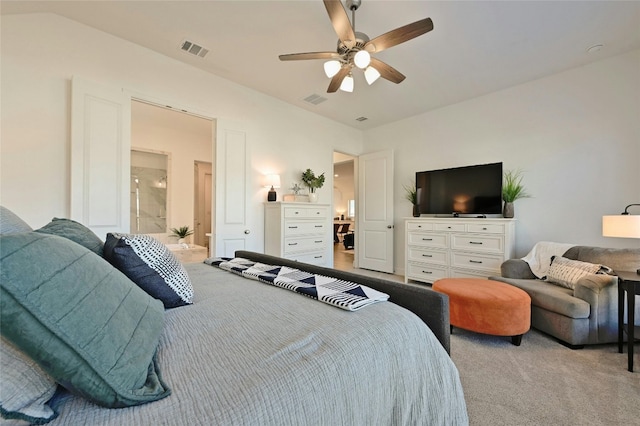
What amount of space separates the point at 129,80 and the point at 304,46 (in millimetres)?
1926

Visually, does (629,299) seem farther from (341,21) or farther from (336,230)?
(336,230)

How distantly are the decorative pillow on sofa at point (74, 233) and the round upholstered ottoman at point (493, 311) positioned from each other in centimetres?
245

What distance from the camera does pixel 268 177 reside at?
12.7ft

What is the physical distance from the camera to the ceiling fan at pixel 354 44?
6.17 ft

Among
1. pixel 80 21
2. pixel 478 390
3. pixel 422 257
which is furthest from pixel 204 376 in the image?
pixel 422 257

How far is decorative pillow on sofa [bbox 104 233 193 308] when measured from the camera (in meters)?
1.07

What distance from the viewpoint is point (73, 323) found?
0.52m

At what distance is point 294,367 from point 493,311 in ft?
6.62

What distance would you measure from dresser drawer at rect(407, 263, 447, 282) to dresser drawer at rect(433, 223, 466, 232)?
59 cm

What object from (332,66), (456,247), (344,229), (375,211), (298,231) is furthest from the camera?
(344,229)

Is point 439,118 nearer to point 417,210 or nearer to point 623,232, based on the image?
point 417,210

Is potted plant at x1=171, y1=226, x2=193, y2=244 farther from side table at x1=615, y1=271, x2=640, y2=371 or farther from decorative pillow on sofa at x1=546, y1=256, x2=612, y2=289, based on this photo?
side table at x1=615, y1=271, x2=640, y2=371

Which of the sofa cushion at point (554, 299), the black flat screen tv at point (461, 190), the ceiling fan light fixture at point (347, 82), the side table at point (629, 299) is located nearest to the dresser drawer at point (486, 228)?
the black flat screen tv at point (461, 190)

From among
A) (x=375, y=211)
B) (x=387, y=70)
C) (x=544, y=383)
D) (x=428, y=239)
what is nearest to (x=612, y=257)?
(x=544, y=383)
